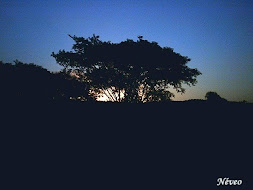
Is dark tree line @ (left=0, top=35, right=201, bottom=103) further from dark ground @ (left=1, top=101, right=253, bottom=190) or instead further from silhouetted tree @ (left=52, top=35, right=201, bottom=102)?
dark ground @ (left=1, top=101, right=253, bottom=190)

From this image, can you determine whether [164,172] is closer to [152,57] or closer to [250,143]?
[250,143]

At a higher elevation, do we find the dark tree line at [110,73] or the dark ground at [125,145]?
the dark tree line at [110,73]

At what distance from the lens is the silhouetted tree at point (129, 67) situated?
68.6 feet

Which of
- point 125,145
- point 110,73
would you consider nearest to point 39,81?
point 110,73

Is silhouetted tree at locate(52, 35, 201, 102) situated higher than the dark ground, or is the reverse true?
silhouetted tree at locate(52, 35, 201, 102)

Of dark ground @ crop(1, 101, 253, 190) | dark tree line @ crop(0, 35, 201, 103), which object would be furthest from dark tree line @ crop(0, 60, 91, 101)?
dark ground @ crop(1, 101, 253, 190)

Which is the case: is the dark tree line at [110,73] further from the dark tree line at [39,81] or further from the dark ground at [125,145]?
the dark ground at [125,145]

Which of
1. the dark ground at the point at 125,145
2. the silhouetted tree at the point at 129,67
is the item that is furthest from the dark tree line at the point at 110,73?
the dark ground at the point at 125,145

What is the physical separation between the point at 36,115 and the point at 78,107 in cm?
74

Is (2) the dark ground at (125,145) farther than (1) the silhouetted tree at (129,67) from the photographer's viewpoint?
No

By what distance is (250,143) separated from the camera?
3580mm

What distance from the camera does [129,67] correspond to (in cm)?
2198

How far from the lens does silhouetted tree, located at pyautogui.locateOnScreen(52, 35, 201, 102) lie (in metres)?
20.9

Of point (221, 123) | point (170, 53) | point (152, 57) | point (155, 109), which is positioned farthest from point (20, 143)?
point (170, 53)
